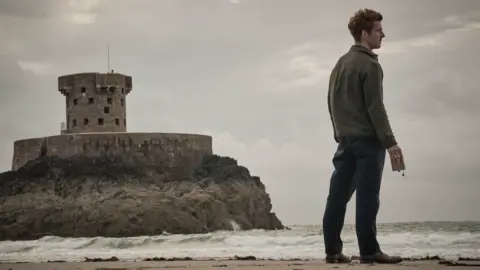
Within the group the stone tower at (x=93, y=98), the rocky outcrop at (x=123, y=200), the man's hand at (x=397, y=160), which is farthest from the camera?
the stone tower at (x=93, y=98)

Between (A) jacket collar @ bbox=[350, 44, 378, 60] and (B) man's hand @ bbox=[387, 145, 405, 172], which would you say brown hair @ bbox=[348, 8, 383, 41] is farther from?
(B) man's hand @ bbox=[387, 145, 405, 172]

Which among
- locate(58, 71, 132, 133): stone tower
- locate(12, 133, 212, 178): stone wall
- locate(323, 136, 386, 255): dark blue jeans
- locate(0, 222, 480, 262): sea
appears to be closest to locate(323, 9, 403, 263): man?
locate(323, 136, 386, 255): dark blue jeans

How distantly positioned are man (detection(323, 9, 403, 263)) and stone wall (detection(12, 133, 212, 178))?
113 ft

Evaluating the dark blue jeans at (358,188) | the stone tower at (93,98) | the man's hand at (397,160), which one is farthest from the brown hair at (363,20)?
the stone tower at (93,98)

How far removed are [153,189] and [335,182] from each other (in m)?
33.0

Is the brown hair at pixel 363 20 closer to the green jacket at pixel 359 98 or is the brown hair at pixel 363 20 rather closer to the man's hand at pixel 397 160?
the green jacket at pixel 359 98

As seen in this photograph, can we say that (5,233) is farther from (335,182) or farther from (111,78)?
(335,182)

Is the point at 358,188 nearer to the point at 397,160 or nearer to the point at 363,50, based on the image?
the point at 397,160

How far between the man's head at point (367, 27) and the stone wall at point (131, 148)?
34495mm

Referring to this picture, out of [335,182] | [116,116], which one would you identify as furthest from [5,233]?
[335,182]

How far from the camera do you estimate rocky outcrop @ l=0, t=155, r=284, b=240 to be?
116ft

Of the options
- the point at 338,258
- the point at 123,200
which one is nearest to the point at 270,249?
the point at 338,258

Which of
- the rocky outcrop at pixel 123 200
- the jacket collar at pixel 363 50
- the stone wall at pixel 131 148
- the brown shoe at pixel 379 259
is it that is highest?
the stone wall at pixel 131 148

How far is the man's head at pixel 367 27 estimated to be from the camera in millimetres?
5520
